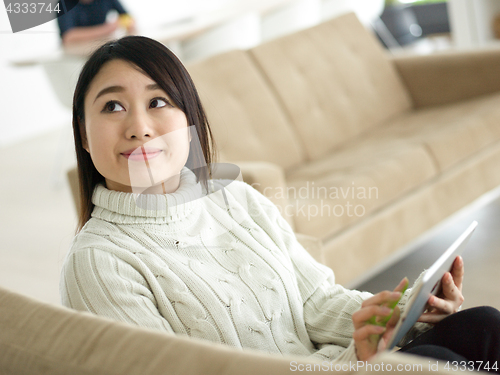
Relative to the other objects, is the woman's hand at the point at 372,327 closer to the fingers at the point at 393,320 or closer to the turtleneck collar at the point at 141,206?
the fingers at the point at 393,320

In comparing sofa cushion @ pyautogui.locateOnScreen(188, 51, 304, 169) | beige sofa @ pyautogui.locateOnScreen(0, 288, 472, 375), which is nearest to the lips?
beige sofa @ pyautogui.locateOnScreen(0, 288, 472, 375)

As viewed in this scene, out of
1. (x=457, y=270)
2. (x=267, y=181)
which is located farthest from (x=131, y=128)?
(x=267, y=181)

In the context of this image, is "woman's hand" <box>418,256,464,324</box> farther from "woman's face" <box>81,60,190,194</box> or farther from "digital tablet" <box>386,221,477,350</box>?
"woman's face" <box>81,60,190,194</box>

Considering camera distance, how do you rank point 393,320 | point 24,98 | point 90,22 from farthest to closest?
point 24,98
point 90,22
point 393,320

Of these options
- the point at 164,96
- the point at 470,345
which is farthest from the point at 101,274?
the point at 470,345

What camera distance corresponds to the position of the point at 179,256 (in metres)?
0.93

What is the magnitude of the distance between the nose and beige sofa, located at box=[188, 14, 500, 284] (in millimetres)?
639

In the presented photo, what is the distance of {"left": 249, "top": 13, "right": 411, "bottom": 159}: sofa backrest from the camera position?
Answer: 2336 mm

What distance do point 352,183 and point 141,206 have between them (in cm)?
106

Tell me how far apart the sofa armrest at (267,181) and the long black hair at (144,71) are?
0.50 m

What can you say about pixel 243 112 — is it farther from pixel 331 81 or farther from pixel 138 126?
pixel 138 126

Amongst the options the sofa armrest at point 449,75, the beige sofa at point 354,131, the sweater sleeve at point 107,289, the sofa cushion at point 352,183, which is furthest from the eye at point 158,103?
the sofa armrest at point 449,75

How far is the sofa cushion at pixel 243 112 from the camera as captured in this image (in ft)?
6.62

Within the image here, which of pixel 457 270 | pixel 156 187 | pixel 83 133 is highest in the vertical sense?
pixel 83 133
